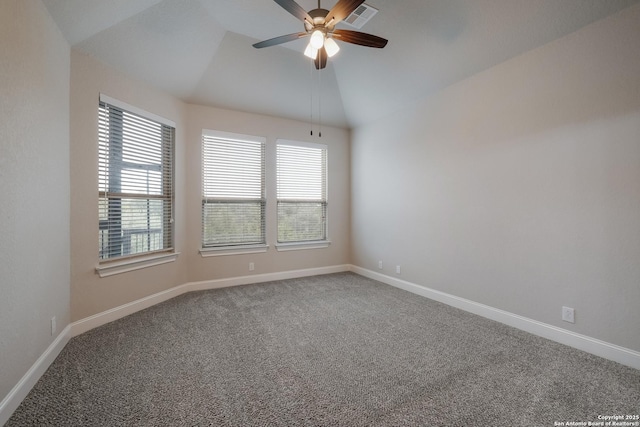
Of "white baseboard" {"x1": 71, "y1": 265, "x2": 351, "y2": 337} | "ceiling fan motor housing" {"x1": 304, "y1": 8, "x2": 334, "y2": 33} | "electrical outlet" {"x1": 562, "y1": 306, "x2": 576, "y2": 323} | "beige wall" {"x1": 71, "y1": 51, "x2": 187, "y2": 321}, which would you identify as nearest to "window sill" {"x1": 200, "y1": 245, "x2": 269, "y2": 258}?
→ "white baseboard" {"x1": 71, "y1": 265, "x2": 351, "y2": 337}

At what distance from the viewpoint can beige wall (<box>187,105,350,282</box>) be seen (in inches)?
155

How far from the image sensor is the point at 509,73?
2787 millimetres

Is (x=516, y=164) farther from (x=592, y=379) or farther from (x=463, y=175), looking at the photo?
(x=592, y=379)

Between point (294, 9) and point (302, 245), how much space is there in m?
3.45

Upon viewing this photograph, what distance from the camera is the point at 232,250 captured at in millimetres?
4199

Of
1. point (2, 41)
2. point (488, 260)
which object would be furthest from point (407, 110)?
point (2, 41)

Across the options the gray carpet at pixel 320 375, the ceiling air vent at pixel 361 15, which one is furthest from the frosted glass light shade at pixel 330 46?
the gray carpet at pixel 320 375

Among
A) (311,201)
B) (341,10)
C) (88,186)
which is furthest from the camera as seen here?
(311,201)

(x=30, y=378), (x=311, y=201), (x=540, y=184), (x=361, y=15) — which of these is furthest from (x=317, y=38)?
(x=30, y=378)

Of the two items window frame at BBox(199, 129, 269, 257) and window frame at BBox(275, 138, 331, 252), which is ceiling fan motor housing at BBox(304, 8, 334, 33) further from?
window frame at BBox(275, 138, 331, 252)

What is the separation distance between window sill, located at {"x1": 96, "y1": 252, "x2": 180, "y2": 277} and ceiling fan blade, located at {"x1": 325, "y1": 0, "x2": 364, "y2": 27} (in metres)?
3.12

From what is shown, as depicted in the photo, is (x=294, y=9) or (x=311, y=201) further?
(x=311, y=201)

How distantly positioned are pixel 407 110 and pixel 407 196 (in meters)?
1.25

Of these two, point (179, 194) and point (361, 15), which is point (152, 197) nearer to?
point (179, 194)
